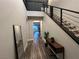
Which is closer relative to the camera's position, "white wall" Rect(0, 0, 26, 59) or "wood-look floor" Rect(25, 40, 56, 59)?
"white wall" Rect(0, 0, 26, 59)

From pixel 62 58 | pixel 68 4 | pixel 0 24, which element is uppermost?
pixel 68 4

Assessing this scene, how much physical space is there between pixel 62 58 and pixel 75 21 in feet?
5.05

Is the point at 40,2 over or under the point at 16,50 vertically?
over

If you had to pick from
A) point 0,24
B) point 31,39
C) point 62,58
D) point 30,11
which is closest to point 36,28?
point 31,39

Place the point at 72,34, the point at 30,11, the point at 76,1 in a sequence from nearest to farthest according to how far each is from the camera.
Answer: the point at 72,34 → the point at 76,1 → the point at 30,11

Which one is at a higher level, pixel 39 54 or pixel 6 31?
pixel 6 31

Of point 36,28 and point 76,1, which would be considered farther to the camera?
point 36,28

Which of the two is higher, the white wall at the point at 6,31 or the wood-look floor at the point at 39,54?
the white wall at the point at 6,31

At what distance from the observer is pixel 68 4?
5258 mm

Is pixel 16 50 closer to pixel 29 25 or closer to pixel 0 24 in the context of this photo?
pixel 0 24

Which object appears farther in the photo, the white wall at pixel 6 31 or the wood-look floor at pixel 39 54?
the wood-look floor at pixel 39 54

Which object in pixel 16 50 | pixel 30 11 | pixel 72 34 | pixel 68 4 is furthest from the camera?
pixel 30 11

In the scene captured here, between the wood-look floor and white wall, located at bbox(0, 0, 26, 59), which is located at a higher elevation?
white wall, located at bbox(0, 0, 26, 59)

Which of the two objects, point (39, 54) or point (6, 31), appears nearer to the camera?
point (6, 31)
